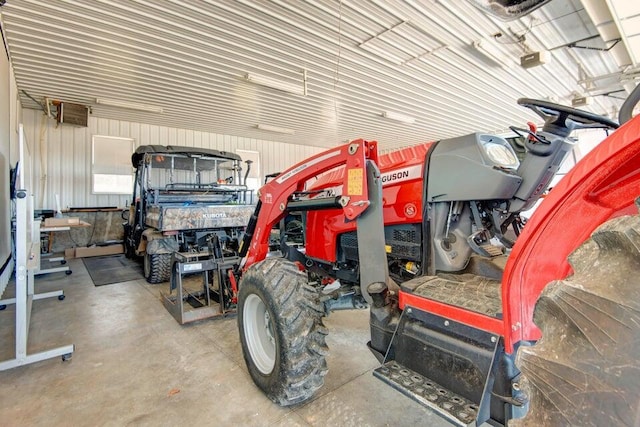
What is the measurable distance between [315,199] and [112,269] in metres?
5.68

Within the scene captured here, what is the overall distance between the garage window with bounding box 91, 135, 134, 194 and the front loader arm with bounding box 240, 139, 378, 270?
7851 mm

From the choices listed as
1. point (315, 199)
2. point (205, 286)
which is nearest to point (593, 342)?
point (315, 199)

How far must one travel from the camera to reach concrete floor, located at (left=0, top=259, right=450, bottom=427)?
1.88 metres

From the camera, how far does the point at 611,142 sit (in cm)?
79

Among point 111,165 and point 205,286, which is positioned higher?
point 111,165

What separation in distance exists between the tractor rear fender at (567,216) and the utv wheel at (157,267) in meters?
4.89

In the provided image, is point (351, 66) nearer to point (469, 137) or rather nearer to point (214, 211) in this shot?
point (214, 211)

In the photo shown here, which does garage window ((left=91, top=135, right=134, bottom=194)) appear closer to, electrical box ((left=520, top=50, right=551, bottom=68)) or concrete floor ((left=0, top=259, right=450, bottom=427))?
concrete floor ((left=0, top=259, right=450, bottom=427))

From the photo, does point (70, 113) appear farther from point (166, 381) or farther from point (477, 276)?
point (477, 276)

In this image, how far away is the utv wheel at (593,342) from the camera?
58 cm

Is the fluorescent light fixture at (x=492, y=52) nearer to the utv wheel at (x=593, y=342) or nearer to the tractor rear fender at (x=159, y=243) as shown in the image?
the utv wheel at (x=593, y=342)

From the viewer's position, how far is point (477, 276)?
164 centimetres

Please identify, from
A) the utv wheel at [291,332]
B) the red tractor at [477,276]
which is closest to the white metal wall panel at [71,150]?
the red tractor at [477,276]

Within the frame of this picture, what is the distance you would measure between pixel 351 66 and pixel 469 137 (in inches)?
202
